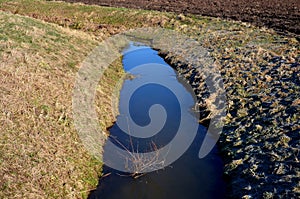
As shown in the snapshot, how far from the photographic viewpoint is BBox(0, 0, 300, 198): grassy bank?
1289 cm

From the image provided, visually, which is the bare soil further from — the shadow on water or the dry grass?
the dry grass

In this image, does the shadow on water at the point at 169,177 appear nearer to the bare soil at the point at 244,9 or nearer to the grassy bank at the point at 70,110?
the grassy bank at the point at 70,110

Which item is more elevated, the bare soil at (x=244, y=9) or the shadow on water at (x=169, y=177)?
the bare soil at (x=244, y=9)

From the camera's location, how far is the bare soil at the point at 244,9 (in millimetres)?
35531

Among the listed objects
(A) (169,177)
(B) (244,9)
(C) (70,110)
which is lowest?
(A) (169,177)

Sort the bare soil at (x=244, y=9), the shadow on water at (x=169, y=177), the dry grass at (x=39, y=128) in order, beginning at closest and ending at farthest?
the dry grass at (x=39, y=128) → the shadow on water at (x=169, y=177) → the bare soil at (x=244, y=9)

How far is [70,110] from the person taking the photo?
17.6 metres

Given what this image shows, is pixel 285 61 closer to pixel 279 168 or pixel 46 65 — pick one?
pixel 279 168

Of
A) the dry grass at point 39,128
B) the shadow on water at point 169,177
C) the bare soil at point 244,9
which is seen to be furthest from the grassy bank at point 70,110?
the bare soil at point 244,9

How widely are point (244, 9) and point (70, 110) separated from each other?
35024 millimetres

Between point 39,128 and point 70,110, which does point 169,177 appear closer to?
point 39,128

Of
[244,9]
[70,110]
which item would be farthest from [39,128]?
[244,9]

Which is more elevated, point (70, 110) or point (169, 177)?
point (70, 110)

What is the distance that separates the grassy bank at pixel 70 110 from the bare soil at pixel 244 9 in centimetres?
492
